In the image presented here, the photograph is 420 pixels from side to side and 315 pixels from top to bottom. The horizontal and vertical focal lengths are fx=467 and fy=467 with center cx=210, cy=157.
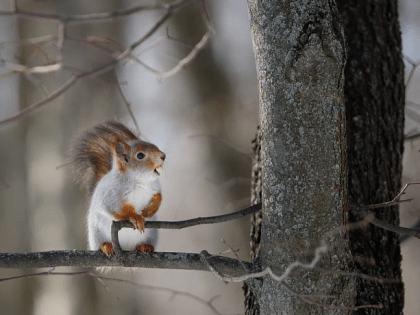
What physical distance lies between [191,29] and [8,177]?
1.65 meters

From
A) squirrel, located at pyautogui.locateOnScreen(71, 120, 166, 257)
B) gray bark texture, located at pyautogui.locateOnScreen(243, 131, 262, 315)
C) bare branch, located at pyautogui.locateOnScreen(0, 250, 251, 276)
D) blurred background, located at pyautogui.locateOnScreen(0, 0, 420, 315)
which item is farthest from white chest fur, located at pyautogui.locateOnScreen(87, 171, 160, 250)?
blurred background, located at pyautogui.locateOnScreen(0, 0, 420, 315)

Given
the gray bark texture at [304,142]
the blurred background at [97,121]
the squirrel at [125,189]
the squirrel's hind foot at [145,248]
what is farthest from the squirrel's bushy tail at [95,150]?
the blurred background at [97,121]

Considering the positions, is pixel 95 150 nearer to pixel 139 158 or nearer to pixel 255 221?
pixel 139 158

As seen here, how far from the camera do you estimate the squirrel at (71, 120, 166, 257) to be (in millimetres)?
1034

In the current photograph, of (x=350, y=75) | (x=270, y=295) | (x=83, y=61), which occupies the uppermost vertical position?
(x=83, y=61)

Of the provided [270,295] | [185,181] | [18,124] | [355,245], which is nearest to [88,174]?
[270,295]

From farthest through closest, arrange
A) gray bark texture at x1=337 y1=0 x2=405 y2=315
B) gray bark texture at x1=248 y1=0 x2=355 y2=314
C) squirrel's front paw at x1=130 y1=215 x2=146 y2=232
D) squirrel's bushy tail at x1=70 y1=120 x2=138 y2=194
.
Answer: gray bark texture at x1=337 y1=0 x2=405 y2=315 < squirrel's bushy tail at x1=70 y1=120 x2=138 y2=194 < squirrel's front paw at x1=130 y1=215 x2=146 y2=232 < gray bark texture at x1=248 y1=0 x2=355 y2=314

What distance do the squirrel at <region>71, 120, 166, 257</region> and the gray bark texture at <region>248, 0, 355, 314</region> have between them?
28 centimetres

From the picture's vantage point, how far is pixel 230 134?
3.36 metres

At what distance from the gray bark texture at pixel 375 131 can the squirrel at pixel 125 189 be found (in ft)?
1.76

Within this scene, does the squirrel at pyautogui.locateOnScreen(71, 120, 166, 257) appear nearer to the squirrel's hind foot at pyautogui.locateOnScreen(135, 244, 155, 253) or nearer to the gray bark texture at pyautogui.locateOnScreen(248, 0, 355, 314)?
the squirrel's hind foot at pyautogui.locateOnScreen(135, 244, 155, 253)

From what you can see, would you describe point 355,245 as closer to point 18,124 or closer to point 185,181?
point 185,181

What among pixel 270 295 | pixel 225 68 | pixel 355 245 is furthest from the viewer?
pixel 225 68

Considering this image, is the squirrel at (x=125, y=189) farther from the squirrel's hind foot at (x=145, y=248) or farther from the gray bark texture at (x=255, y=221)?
the gray bark texture at (x=255, y=221)
